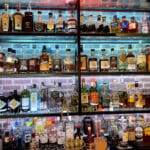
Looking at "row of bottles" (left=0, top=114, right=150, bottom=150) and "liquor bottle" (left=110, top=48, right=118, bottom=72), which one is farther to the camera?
"liquor bottle" (left=110, top=48, right=118, bottom=72)

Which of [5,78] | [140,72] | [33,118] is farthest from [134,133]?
[5,78]

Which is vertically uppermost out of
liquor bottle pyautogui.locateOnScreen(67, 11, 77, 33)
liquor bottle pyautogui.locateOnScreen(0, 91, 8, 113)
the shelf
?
liquor bottle pyautogui.locateOnScreen(67, 11, 77, 33)

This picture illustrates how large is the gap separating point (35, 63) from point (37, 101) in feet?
1.22

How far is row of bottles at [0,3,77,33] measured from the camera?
9.12 feet

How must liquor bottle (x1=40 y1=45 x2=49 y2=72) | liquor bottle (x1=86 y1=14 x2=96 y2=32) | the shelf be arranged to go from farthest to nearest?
liquor bottle (x1=86 y1=14 x2=96 y2=32) < liquor bottle (x1=40 y1=45 x2=49 y2=72) < the shelf

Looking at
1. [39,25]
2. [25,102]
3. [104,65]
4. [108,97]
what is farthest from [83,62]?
[25,102]

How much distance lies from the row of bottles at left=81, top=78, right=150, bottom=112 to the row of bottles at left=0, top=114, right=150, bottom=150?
0.20 metres

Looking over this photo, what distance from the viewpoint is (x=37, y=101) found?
2.85 m

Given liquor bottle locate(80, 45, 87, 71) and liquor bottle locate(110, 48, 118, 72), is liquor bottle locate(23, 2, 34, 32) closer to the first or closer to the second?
liquor bottle locate(80, 45, 87, 71)

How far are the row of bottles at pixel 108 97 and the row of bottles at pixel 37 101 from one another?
120mm

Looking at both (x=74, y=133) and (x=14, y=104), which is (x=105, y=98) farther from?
(x=14, y=104)

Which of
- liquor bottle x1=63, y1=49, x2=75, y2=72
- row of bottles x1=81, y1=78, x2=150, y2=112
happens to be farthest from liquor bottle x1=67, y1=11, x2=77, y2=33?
row of bottles x1=81, y1=78, x2=150, y2=112

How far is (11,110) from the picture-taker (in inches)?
109

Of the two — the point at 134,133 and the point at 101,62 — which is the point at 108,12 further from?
the point at 134,133
